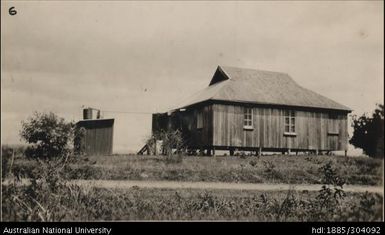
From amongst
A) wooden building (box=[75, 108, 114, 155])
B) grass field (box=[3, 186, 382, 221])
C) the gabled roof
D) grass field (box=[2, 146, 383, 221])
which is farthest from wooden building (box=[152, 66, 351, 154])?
grass field (box=[3, 186, 382, 221])

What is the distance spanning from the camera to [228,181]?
17.2m

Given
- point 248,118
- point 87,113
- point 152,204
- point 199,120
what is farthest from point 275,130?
point 152,204

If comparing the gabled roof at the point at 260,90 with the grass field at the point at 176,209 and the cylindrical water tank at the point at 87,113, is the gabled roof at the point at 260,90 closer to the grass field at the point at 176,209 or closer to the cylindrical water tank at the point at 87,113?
the cylindrical water tank at the point at 87,113

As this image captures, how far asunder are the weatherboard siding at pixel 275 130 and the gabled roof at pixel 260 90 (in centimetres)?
60

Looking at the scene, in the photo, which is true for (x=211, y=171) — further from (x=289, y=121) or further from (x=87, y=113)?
(x=87, y=113)

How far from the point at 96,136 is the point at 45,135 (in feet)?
17.7

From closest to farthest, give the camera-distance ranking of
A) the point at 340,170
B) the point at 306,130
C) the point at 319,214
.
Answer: the point at 319,214
the point at 340,170
the point at 306,130

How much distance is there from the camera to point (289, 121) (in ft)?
93.1

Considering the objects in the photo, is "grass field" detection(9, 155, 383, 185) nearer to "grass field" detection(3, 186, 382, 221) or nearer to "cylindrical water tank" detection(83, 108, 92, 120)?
"grass field" detection(3, 186, 382, 221)

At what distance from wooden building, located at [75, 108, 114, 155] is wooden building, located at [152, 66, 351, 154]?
3942mm

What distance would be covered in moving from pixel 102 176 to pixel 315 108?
17526 mm
